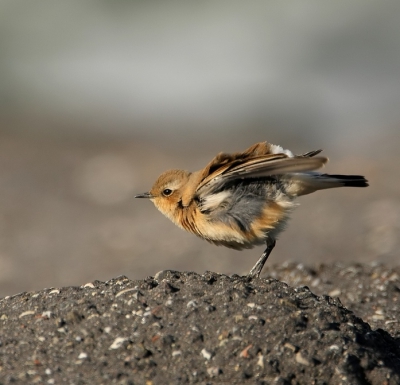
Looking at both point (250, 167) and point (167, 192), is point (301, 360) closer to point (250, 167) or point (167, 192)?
point (250, 167)

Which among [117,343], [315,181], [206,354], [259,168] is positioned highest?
[315,181]

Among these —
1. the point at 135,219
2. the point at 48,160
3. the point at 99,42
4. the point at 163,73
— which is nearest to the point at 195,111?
the point at 163,73

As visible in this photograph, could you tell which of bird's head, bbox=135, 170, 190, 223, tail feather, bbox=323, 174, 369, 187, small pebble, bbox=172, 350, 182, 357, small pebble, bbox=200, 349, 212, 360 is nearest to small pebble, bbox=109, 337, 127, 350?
small pebble, bbox=172, 350, 182, 357

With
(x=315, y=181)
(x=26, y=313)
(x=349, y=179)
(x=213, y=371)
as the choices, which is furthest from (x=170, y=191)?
(x=213, y=371)

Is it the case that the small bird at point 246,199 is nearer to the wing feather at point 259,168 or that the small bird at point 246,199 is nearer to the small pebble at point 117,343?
the wing feather at point 259,168

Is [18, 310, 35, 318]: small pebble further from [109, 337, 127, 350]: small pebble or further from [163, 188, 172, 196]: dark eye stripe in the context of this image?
[163, 188, 172, 196]: dark eye stripe

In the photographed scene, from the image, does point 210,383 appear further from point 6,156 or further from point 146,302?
point 6,156

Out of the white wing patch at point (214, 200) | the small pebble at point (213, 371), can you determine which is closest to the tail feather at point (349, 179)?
the white wing patch at point (214, 200)
